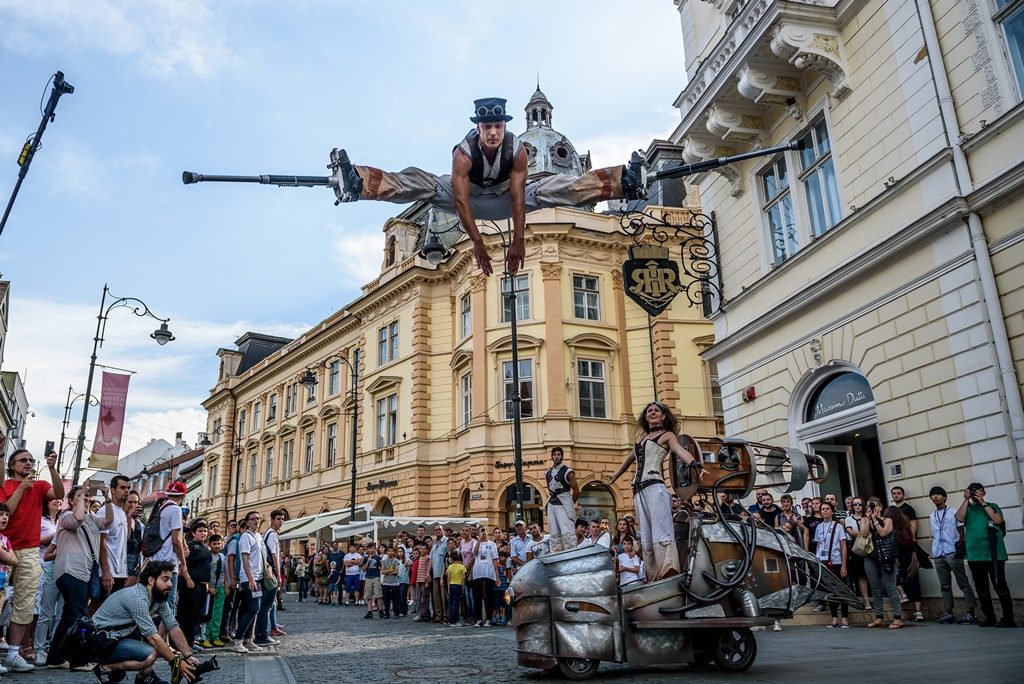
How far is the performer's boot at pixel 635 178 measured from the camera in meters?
7.80

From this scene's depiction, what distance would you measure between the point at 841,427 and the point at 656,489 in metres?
6.58

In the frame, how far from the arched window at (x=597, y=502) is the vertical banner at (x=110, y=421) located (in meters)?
16.2

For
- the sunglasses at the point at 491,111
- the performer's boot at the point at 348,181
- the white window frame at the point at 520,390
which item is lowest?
the performer's boot at the point at 348,181

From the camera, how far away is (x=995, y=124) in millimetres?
9375

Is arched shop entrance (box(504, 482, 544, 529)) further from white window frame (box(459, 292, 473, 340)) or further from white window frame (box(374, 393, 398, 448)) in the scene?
white window frame (box(374, 393, 398, 448))

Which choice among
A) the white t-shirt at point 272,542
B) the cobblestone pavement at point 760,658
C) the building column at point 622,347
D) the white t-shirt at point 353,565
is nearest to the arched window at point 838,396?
the cobblestone pavement at point 760,658

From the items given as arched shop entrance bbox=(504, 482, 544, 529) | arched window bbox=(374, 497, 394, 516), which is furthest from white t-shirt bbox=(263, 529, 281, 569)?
arched window bbox=(374, 497, 394, 516)

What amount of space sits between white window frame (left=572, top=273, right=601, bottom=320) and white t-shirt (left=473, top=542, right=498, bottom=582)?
16749 mm

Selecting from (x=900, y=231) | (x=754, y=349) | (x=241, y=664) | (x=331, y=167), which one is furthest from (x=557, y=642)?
(x=754, y=349)

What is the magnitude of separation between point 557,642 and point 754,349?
378 inches

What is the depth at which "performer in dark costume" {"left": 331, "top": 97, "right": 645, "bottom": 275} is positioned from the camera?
7180mm

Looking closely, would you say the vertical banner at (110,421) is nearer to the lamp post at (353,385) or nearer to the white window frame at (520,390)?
the lamp post at (353,385)

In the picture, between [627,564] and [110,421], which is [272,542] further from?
[110,421]

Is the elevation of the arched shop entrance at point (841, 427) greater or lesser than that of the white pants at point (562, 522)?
greater
